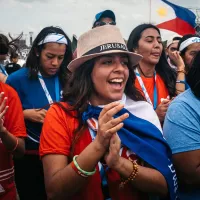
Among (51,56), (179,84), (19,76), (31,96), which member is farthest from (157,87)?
(19,76)

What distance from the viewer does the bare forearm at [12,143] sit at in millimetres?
2404

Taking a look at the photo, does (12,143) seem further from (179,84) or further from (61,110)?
(179,84)

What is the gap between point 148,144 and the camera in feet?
6.64

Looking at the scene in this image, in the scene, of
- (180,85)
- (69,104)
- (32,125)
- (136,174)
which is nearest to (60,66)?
(32,125)

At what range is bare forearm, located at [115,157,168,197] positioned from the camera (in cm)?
183

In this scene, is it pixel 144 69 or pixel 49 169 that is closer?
pixel 49 169

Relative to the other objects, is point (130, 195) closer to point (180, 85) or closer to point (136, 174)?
point (136, 174)

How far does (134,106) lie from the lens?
2236 mm

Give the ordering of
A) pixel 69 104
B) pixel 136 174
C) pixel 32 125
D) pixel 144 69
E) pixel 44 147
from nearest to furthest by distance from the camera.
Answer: pixel 136 174
pixel 44 147
pixel 69 104
pixel 32 125
pixel 144 69

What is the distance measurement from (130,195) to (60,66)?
2136 millimetres

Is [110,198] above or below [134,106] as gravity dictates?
below

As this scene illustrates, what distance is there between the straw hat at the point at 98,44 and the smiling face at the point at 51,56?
4.71 ft

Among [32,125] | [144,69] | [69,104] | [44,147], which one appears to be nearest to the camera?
[44,147]

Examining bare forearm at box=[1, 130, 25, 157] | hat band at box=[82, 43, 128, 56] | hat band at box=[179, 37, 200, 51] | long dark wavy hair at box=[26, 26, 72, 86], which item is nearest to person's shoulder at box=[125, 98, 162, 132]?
hat band at box=[82, 43, 128, 56]
